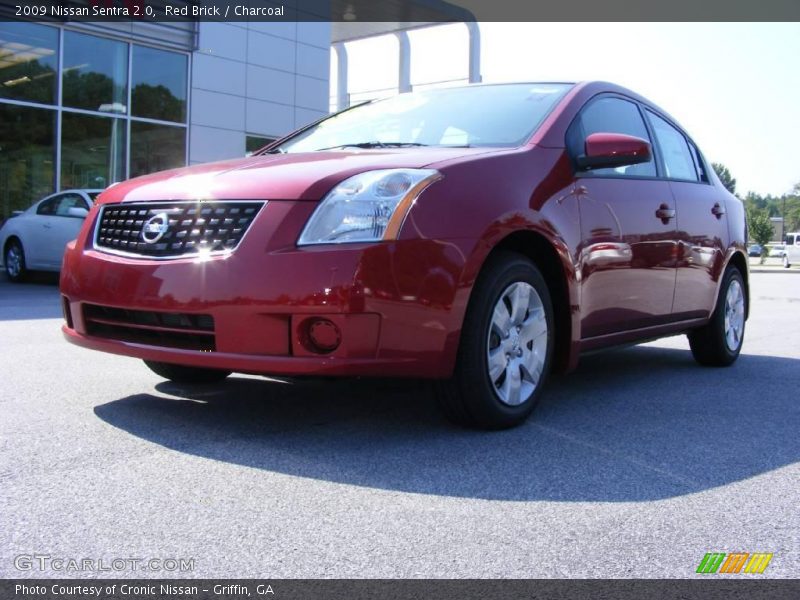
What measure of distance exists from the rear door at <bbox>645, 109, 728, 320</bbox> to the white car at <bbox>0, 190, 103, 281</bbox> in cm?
919

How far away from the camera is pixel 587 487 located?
317 cm

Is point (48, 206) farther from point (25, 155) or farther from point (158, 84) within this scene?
point (158, 84)

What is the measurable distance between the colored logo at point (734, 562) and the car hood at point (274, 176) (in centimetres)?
181

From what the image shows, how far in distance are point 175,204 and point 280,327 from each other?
718 mm

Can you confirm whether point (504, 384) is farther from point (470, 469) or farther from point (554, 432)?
point (470, 469)

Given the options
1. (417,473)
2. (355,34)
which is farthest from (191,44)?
(417,473)

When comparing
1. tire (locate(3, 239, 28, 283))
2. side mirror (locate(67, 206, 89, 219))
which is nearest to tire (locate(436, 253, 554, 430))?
side mirror (locate(67, 206, 89, 219))

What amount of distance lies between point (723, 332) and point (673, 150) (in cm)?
128

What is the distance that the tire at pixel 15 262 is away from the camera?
1404cm

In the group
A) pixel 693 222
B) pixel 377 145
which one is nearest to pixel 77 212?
pixel 377 145

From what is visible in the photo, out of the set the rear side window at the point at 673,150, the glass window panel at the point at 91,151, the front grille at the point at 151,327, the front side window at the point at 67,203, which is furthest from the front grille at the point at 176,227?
the glass window panel at the point at 91,151

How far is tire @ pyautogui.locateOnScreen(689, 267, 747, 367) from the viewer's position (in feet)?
20.3

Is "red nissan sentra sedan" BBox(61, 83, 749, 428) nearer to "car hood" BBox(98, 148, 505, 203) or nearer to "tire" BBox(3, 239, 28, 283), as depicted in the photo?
"car hood" BBox(98, 148, 505, 203)

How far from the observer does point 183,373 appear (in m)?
4.83
